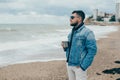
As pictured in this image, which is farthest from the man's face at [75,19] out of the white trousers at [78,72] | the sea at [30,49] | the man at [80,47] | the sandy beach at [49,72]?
the sea at [30,49]

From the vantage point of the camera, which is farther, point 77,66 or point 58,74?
A: point 58,74

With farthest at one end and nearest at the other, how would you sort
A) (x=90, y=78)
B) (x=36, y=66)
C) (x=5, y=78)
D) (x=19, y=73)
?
(x=36, y=66), (x=19, y=73), (x=5, y=78), (x=90, y=78)

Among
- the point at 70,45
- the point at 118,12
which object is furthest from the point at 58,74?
the point at 118,12

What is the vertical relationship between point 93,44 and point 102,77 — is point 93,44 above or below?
above

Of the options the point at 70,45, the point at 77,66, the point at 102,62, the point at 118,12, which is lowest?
the point at 118,12

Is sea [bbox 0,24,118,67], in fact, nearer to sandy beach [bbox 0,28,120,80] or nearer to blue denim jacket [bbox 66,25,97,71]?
sandy beach [bbox 0,28,120,80]

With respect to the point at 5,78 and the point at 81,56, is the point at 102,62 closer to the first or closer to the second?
the point at 5,78

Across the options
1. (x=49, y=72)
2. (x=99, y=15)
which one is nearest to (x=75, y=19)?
(x=49, y=72)

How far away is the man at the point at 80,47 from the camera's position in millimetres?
4594

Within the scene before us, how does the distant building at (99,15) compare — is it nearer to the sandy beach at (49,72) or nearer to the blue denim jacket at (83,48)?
the sandy beach at (49,72)

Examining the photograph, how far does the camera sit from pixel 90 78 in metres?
9.33

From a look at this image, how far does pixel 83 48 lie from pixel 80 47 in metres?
0.05

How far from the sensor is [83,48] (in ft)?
15.3

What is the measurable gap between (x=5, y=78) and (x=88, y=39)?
611 cm
